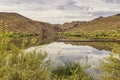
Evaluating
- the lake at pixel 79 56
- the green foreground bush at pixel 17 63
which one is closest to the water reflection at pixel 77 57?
the lake at pixel 79 56

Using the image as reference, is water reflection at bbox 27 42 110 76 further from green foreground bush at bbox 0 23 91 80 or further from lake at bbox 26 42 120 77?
green foreground bush at bbox 0 23 91 80

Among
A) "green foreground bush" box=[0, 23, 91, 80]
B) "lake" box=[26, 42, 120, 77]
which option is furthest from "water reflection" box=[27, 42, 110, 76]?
"green foreground bush" box=[0, 23, 91, 80]

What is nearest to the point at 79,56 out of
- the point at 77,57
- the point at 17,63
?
the point at 77,57

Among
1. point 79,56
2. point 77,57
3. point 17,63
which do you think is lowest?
point 79,56

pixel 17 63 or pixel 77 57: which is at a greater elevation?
pixel 17 63

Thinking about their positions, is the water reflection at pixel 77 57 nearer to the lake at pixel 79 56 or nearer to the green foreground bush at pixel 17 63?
the lake at pixel 79 56

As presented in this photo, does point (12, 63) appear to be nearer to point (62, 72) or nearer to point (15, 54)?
point (15, 54)

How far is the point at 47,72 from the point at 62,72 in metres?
3.94

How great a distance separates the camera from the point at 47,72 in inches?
422

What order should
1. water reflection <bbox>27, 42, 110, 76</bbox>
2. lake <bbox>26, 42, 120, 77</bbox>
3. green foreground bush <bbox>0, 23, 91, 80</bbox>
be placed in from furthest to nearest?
water reflection <bbox>27, 42, 110, 76</bbox>, lake <bbox>26, 42, 120, 77</bbox>, green foreground bush <bbox>0, 23, 91, 80</bbox>

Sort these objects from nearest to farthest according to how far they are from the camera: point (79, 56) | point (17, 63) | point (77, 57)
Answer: point (17, 63), point (77, 57), point (79, 56)

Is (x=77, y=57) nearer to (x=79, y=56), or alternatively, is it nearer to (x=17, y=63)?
(x=79, y=56)

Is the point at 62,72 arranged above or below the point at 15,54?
below

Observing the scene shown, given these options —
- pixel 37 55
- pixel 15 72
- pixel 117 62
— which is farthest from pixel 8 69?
pixel 117 62
